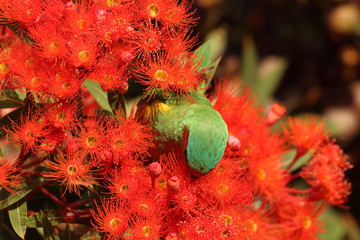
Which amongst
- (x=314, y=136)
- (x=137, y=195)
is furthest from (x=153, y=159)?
(x=314, y=136)

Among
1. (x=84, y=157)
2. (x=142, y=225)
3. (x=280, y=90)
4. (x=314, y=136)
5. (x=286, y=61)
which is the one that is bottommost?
(x=280, y=90)

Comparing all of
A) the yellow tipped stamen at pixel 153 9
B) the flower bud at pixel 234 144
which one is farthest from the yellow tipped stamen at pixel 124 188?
the yellow tipped stamen at pixel 153 9

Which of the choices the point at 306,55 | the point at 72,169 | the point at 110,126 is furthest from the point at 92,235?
the point at 306,55

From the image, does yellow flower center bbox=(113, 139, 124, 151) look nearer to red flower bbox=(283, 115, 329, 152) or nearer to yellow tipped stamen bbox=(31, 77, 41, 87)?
yellow tipped stamen bbox=(31, 77, 41, 87)

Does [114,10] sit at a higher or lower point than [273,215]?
higher

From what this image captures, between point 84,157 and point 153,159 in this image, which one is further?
point 153,159

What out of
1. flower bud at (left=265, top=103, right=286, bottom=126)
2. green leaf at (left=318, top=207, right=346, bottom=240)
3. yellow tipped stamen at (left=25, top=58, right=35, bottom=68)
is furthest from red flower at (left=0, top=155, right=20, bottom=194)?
green leaf at (left=318, top=207, right=346, bottom=240)

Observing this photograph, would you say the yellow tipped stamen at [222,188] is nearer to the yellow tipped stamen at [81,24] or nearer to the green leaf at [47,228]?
the green leaf at [47,228]

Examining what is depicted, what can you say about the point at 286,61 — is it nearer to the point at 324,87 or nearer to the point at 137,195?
the point at 324,87
